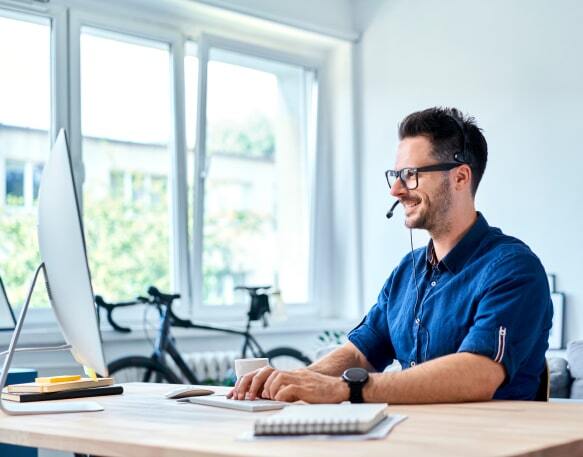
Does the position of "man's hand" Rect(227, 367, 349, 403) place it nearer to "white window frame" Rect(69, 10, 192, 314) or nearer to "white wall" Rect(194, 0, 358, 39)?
"white window frame" Rect(69, 10, 192, 314)

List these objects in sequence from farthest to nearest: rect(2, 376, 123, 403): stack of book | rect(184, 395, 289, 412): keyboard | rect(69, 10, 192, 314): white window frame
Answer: rect(69, 10, 192, 314): white window frame
rect(2, 376, 123, 403): stack of book
rect(184, 395, 289, 412): keyboard

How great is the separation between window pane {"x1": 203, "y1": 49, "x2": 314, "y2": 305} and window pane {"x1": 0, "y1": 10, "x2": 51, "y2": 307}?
3.42 ft

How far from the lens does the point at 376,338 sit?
2.54 m

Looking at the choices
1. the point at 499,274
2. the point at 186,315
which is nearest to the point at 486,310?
the point at 499,274

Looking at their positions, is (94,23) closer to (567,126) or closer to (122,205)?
(122,205)

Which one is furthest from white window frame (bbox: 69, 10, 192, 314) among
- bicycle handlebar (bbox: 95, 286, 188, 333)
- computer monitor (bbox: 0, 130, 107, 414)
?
computer monitor (bbox: 0, 130, 107, 414)

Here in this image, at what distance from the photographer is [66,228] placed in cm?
188

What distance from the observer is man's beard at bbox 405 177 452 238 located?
8.00ft

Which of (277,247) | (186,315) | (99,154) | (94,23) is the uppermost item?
(94,23)

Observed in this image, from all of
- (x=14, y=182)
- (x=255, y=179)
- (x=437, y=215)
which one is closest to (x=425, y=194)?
(x=437, y=215)

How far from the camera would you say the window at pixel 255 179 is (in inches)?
211

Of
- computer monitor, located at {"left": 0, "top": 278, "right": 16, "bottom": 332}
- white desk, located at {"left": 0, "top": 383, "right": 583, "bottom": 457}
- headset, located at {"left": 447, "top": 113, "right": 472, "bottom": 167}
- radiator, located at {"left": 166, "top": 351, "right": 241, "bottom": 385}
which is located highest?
headset, located at {"left": 447, "top": 113, "right": 472, "bottom": 167}

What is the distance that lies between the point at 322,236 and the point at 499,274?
378cm

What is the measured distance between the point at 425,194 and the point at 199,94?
2.94 metres
